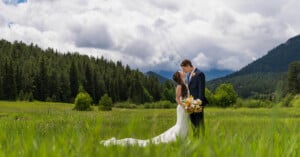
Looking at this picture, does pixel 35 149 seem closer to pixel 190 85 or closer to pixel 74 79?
pixel 190 85

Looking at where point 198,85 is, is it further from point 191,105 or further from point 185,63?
point 191,105

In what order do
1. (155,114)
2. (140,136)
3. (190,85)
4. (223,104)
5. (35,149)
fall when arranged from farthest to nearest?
(223,104)
(190,85)
(35,149)
(140,136)
(155,114)

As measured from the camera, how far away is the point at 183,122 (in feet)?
35.2

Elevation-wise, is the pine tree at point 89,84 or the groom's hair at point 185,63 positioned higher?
the pine tree at point 89,84

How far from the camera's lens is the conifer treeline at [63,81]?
5320 inches

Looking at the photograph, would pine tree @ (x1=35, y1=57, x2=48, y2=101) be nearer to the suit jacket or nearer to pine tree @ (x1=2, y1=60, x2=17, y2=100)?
pine tree @ (x1=2, y1=60, x2=17, y2=100)

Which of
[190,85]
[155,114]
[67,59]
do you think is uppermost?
[67,59]

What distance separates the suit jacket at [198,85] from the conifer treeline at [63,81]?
4563 inches

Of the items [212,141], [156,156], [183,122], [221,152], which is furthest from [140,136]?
[183,122]

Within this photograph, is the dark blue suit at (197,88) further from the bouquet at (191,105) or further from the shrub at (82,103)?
the shrub at (82,103)

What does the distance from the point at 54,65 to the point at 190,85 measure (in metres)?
169

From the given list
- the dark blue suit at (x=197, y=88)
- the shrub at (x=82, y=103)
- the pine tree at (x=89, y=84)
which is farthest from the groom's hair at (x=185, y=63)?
the pine tree at (x=89, y=84)

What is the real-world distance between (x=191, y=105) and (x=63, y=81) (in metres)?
144

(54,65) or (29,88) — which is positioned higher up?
(54,65)
